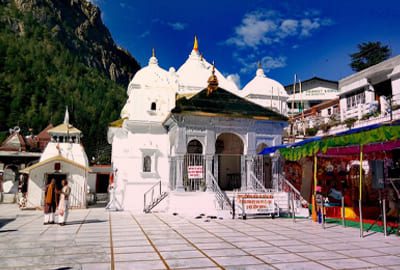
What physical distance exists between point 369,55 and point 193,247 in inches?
1686

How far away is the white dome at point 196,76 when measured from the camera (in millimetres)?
22109

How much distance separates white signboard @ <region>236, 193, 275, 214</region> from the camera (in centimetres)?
1386

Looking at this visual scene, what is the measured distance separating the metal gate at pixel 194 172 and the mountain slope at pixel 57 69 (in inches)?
1586

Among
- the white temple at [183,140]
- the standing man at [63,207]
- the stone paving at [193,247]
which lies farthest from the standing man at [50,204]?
the white temple at [183,140]

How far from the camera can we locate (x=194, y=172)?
1598cm

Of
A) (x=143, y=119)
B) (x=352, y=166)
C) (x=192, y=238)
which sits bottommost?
(x=192, y=238)

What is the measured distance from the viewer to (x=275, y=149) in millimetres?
15844

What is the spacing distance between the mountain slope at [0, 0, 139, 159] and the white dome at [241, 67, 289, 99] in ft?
120

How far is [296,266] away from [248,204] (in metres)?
7.87

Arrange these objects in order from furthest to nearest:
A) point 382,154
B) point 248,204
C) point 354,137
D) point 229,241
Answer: point 382,154, point 248,204, point 354,137, point 229,241

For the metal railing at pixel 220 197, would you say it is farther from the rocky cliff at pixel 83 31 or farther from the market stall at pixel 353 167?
the rocky cliff at pixel 83 31

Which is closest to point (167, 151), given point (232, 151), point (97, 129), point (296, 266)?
point (232, 151)

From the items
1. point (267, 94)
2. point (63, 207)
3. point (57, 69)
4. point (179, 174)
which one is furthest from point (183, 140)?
point (57, 69)

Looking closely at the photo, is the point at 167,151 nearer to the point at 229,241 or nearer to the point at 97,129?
the point at 229,241
